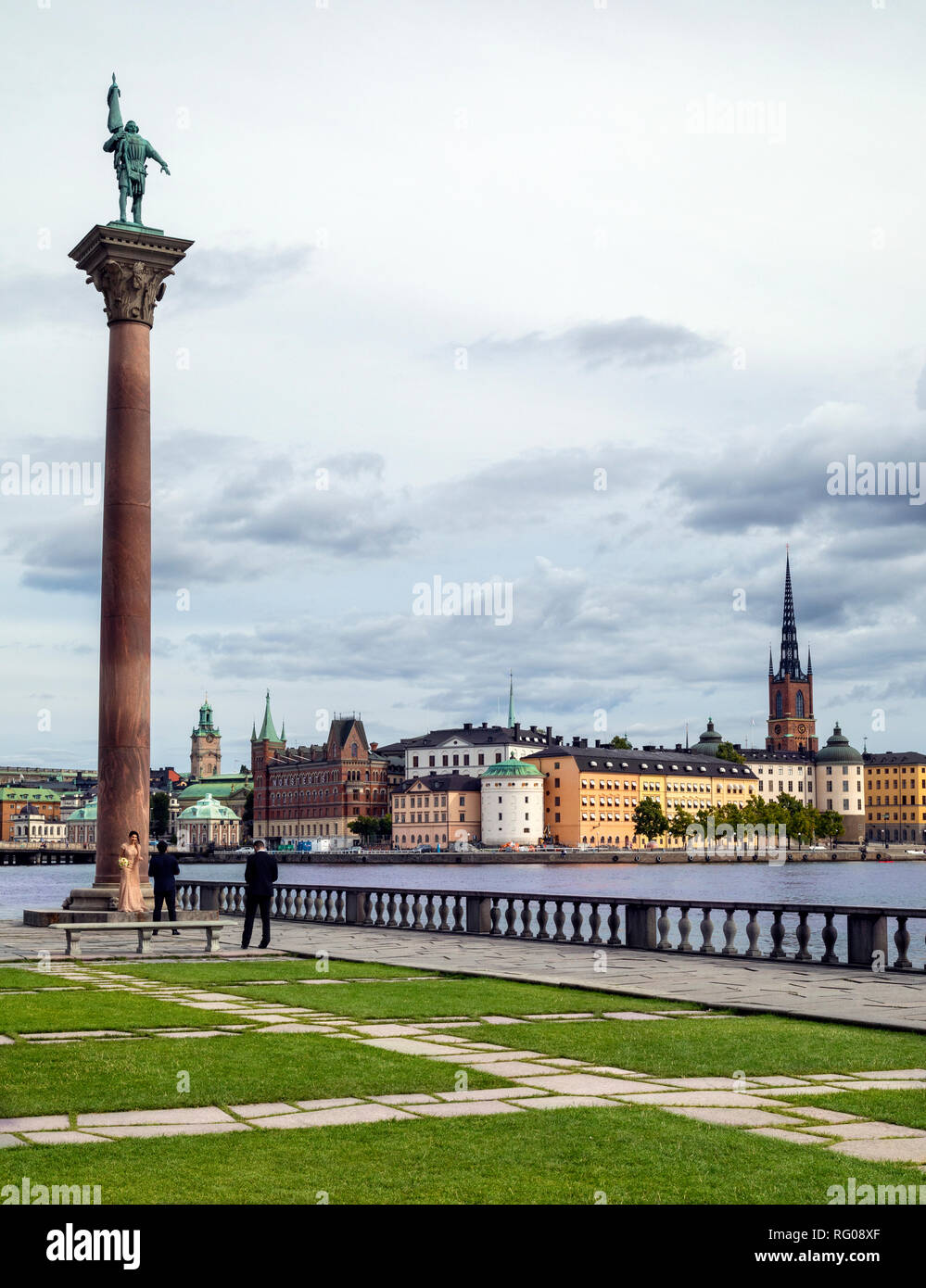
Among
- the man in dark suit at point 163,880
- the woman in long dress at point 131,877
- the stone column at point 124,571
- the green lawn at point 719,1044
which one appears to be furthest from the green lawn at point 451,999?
the stone column at point 124,571

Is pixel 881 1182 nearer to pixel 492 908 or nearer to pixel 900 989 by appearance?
pixel 900 989

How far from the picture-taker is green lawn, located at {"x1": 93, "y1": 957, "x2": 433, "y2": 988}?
63.4ft

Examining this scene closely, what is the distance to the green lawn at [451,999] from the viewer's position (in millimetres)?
15211

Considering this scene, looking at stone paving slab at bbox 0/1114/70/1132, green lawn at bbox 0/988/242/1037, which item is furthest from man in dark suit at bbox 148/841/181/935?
stone paving slab at bbox 0/1114/70/1132

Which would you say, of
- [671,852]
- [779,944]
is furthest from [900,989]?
[671,852]

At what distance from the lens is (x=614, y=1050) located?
1225 cm

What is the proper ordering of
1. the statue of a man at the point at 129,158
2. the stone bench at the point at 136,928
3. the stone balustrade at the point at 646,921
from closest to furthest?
the stone balustrade at the point at 646,921 < the stone bench at the point at 136,928 < the statue of a man at the point at 129,158

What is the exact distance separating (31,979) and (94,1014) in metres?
4.36

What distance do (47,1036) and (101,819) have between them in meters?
17.8

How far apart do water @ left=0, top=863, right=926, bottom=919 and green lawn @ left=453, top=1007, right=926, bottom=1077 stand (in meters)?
55.3

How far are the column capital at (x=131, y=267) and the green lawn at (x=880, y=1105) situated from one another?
24318 millimetres

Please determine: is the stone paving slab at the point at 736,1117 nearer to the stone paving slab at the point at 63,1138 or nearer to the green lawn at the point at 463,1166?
the green lawn at the point at 463,1166

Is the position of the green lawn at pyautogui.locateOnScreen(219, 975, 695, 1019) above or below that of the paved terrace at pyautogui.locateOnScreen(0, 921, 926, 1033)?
above

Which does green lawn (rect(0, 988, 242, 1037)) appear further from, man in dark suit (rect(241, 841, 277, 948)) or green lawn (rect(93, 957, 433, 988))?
man in dark suit (rect(241, 841, 277, 948))
